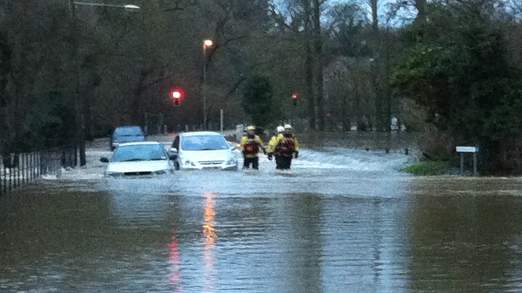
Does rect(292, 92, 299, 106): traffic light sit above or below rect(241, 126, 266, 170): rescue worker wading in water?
above

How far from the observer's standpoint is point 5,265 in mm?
12094

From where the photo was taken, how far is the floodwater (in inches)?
430

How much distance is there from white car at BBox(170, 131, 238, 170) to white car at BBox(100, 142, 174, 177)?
2084mm

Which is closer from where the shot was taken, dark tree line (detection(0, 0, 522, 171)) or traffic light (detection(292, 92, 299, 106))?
dark tree line (detection(0, 0, 522, 171))

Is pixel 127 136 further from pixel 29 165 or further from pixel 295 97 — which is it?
pixel 29 165

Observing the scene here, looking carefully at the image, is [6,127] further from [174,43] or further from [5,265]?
[174,43]

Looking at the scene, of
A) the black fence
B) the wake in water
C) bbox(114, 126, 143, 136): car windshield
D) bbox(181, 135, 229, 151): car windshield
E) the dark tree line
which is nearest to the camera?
the black fence

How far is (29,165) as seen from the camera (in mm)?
33875

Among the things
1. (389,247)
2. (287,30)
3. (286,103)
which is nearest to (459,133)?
(389,247)

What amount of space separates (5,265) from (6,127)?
104 ft

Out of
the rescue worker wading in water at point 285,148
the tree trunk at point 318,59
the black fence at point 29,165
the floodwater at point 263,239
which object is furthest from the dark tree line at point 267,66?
the floodwater at point 263,239

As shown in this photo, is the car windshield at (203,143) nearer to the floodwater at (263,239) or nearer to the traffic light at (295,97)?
the floodwater at (263,239)

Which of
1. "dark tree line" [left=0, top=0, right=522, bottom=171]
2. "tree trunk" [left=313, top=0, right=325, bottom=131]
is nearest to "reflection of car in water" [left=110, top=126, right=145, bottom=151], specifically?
"dark tree line" [left=0, top=0, right=522, bottom=171]

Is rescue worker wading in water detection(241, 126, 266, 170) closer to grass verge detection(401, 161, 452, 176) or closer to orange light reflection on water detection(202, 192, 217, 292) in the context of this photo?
grass verge detection(401, 161, 452, 176)
